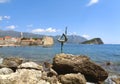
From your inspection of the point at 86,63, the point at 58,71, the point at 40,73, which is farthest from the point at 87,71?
the point at 40,73

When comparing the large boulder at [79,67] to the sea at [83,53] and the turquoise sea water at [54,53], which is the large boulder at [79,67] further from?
the turquoise sea water at [54,53]

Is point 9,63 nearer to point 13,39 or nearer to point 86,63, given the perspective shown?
point 86,63

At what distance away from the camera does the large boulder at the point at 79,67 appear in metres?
18.0

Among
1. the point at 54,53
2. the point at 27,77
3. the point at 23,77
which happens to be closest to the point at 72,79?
the point at 27,77

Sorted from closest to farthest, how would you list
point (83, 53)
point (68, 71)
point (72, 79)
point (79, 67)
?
point (72, 79) → point (79, 67) → point (68, 71) → point (83, 53)

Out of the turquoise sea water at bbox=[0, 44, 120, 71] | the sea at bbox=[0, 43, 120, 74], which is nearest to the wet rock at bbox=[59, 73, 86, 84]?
the sea at bbox=[0, 43, 120, 74]

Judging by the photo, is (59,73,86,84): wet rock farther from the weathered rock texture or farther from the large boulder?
the large boulder

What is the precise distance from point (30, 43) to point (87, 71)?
516 feet

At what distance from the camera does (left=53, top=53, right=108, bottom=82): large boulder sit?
1800cm

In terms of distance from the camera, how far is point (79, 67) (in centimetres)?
1803

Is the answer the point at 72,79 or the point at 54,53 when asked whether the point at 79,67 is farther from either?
the point at 54,53

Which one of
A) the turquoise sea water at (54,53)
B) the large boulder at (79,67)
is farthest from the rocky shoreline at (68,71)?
the turquoise sea water at (54,53)

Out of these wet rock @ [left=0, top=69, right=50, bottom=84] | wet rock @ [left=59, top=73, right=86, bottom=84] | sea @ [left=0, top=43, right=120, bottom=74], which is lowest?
sea @ [left=0, top=43, right=120, bottom=74]

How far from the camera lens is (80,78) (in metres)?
15.9
